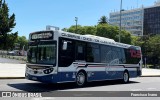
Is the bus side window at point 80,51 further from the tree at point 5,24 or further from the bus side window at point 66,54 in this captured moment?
the tree at point 5,24

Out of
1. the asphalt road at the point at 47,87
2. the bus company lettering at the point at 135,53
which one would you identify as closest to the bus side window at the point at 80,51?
the asphalt road at the point at 47,87

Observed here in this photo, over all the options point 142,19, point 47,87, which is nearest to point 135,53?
point 47,87

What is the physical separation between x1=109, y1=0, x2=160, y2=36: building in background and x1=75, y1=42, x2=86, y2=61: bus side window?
14539 cm

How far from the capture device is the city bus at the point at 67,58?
51.6ft

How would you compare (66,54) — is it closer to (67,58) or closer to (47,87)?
(67,58)

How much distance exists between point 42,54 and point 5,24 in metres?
24.6

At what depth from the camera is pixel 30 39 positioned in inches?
680

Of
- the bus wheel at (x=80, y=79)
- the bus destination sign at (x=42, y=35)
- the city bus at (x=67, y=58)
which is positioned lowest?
the bus wheel at (x=80, y=79)

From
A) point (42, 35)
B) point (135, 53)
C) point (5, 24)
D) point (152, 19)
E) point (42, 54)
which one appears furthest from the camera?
point (152, 19)

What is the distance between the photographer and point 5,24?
129 feet

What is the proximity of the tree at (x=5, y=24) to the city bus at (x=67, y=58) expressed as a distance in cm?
2150

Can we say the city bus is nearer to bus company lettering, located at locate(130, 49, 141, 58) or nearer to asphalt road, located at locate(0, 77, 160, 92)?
asphalt road, located at locate(0, 77, 160, 92)

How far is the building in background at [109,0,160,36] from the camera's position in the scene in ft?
541

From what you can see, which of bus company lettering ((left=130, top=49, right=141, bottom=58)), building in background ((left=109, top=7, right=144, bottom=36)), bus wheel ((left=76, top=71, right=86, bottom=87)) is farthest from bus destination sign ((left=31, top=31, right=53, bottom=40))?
building in background ((left=109, top=7, right=144, bottom=36))
